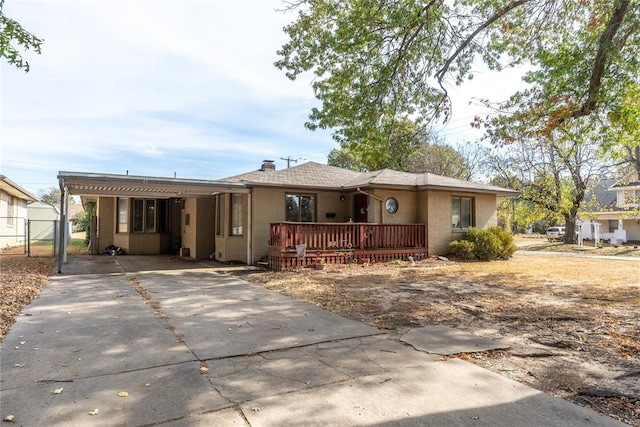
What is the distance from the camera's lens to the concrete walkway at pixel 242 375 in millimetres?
2785

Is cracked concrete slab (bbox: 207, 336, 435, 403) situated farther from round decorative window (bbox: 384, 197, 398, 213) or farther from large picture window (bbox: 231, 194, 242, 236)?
round decorative window (bbox: 384, 197, 398, 213)

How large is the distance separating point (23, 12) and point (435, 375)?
818 centimetres

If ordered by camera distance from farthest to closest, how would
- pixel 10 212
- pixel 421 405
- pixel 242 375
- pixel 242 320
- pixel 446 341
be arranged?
1. pixel 10 212
2. pixel 242 320
3. pixel 446 341
4. pixel 242 375
5. pixel 421 405

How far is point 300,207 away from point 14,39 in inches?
391

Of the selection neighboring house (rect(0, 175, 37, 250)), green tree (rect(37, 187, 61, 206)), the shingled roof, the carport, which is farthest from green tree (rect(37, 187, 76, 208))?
the shingled roof

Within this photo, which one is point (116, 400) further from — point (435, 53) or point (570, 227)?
point (570, 227)

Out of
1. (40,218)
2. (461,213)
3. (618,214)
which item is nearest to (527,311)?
(461,213)

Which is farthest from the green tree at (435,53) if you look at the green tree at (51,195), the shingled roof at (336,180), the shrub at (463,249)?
the green tree at (51,195)

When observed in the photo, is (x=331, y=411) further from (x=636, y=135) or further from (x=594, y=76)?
(x=636, y=135)

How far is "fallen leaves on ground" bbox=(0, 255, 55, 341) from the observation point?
18.3 ft

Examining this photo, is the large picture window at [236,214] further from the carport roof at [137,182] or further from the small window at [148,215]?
the small window at [148,215]

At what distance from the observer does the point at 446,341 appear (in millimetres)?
4711

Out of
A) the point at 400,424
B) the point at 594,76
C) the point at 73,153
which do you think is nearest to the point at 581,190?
the point at 594,76

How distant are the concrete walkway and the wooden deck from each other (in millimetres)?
5547
